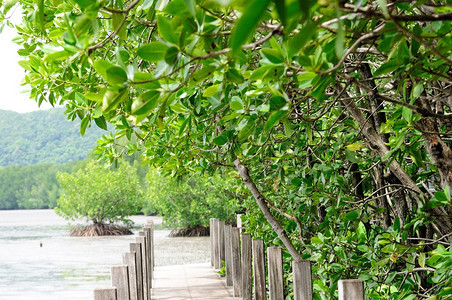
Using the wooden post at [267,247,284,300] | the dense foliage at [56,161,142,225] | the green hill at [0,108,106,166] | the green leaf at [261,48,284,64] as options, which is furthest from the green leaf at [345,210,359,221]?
the green hill at [0,108,106,166]

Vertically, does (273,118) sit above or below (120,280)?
above

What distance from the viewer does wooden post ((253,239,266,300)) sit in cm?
420

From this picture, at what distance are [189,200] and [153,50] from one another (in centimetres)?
2084

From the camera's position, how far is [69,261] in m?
19.6

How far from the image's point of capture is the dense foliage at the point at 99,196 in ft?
92.6

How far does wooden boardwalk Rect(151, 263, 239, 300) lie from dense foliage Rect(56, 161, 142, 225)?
66.3 feet

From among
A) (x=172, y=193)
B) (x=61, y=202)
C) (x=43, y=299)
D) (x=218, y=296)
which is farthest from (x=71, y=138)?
(x=218, y=296)

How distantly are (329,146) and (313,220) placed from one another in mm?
1910

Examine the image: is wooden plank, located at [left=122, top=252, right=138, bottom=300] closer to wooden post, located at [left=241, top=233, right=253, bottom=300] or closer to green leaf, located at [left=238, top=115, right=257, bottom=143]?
wooden post, located at [left=241, top=233, right=253, bottom=300]

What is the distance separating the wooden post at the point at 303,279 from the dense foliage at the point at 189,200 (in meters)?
16.6

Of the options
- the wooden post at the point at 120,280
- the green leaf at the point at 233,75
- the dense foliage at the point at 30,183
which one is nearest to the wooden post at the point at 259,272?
the wooden post at the point at 120,280

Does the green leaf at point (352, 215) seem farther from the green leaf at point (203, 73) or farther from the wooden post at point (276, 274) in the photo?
the green leaf at point (203, 73)

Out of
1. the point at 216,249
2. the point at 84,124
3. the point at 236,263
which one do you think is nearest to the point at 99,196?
the point at 216,249

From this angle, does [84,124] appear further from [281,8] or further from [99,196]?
[99,196]
